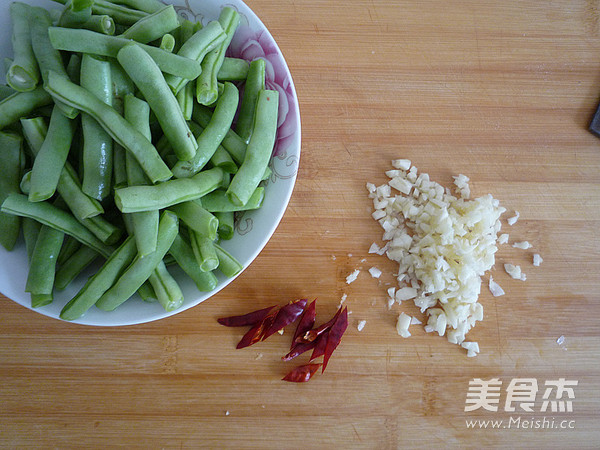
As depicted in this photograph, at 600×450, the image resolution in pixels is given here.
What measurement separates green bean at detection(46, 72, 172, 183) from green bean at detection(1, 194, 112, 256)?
273mm

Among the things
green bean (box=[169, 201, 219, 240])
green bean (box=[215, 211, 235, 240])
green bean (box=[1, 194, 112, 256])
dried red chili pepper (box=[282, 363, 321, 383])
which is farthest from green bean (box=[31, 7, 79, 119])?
dried red chili pepper (box=[282, 363, 321, 383])

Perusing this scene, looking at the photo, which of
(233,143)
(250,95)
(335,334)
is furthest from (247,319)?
(250,95)

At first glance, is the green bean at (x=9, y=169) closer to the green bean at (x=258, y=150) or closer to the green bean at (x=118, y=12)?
the green bean at (x=118, y=12)

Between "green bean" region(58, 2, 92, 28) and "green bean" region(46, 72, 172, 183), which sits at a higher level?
"green bean" region(58, 2, 92, 28)

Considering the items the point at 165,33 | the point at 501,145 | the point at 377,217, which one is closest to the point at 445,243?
the point at 377,217

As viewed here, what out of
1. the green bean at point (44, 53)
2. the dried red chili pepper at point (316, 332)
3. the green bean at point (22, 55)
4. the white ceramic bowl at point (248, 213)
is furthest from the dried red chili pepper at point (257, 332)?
the green bean at point (22, 55)

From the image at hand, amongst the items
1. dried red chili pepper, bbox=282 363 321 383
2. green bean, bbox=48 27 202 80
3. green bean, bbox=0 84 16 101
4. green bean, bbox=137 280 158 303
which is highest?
green bean, bbox=48 27 202 80

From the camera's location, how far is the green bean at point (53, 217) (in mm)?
1191

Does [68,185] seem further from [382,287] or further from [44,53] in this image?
[382,287]

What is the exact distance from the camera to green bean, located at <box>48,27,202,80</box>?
1.17m

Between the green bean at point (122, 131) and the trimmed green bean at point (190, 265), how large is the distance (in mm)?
225

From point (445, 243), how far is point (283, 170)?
68 cm

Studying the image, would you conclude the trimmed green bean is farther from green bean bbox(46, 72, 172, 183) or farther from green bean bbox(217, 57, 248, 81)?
green bean bbox(217, 57, 248, 81)

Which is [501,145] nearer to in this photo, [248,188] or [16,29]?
[248,188]
